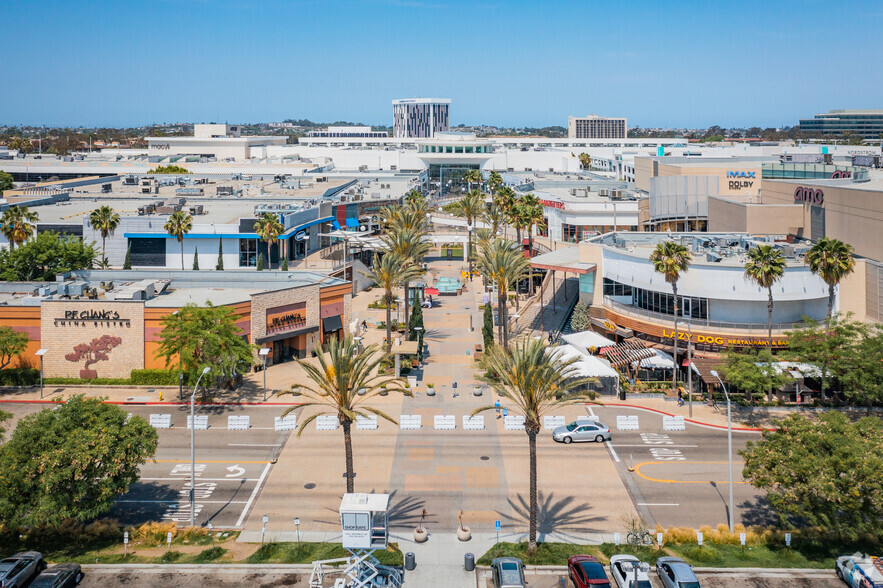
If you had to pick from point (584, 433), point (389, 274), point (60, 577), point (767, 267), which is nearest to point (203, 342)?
point (389, 274)

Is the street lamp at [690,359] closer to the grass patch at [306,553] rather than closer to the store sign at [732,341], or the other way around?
the store sign at [732,341]

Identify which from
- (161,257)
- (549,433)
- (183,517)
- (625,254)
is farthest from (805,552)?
(161,257)

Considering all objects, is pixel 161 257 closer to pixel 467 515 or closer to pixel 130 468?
pixel 130 468

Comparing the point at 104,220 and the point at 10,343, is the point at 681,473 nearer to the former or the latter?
the point at 10,343

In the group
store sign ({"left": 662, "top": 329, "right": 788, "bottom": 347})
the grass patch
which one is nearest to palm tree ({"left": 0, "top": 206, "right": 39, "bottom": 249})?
the grass patch

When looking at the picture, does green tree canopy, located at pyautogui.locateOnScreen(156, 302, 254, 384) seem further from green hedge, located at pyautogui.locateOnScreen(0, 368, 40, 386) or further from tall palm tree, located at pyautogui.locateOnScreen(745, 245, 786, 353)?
tall palm tree, located at pyautogui.locateOnScreen(745, 245, 786, 353)

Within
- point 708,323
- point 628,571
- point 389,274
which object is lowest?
point 628,571
